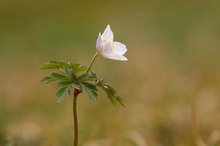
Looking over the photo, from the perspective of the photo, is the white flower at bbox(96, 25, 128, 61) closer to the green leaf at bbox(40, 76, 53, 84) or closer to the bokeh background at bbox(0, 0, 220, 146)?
the green leaf at bbox(40, 76, 53, 84)

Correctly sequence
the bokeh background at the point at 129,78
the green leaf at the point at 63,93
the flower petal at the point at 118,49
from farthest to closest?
the bokeh background at the point at 129,78 < the flower petal at the point at 118,49 < the green leaf at the point at 63,93

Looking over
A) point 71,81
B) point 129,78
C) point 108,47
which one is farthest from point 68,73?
point 129,78

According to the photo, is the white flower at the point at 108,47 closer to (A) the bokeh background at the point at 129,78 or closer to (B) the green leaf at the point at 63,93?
(B) the green leaf at the point at 63,93

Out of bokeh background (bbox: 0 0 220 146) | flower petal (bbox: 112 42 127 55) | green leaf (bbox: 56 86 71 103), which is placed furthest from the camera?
bokeh background (bbox: 0 0 220 146)

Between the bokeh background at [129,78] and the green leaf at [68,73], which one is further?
the bokeh background at [129,78]

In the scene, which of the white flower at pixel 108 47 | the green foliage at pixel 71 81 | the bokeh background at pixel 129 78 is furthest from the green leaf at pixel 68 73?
the bokeh background at pixel 129 78

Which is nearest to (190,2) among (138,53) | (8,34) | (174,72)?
(8,34)

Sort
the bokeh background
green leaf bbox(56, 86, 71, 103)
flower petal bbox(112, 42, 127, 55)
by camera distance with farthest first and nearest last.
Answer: the bokeh background, flower petal bbox(112, 42, 127, 55), green leaf bbox(56, 86, 71, 103)

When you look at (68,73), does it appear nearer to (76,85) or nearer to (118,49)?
(76,85)

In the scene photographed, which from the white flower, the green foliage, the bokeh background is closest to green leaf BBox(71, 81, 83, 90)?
the green foliage
